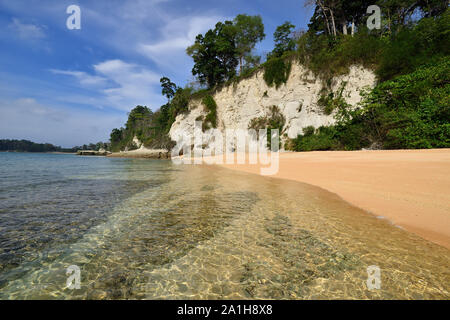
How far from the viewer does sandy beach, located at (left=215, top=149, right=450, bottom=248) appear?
3628 mm

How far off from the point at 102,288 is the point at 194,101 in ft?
117

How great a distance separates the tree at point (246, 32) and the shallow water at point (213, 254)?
33.0 m

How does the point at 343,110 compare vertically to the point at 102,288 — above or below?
above

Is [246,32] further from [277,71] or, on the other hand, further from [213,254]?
[213,254]

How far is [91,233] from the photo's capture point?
3.46 meters

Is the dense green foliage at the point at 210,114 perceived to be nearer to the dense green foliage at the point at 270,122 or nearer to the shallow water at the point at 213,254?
the dense green foliage at the point at 270,122

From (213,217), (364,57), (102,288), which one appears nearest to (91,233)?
(102,288)

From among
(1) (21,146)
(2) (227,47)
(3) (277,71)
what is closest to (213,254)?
(3) (277,71)

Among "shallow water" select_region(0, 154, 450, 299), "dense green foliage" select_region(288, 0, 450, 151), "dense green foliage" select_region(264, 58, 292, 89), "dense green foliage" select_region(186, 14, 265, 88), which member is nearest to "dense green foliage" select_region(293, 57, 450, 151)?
"dense green foliage" select_region(288, 0, 450, 151)

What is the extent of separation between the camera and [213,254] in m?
2.81

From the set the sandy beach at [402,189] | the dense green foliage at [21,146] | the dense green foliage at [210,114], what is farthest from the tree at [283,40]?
the dense green foliage at [21,146]

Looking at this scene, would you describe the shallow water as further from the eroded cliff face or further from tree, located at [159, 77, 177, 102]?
tree, located at [159, 77, 177, 102]

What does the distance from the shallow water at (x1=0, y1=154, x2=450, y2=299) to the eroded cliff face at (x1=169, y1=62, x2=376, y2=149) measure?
17774 mm

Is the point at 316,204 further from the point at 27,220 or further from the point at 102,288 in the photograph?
the point at 27,220
